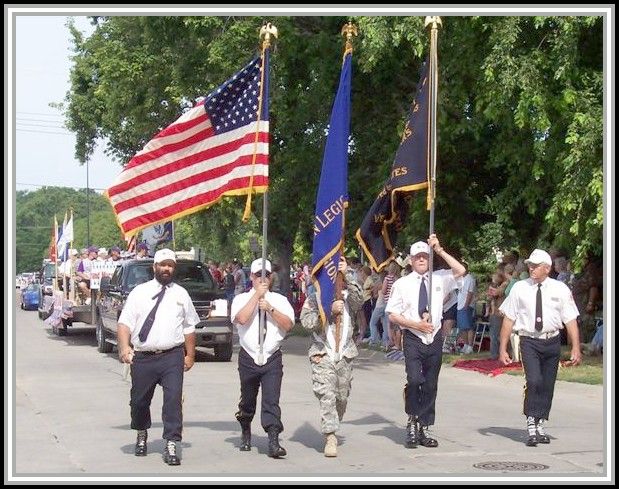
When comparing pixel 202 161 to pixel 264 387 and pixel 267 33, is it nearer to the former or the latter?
pixel 267 33

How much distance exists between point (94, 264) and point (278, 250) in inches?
641

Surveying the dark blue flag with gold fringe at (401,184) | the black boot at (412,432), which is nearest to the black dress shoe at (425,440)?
the black boot at (412,432)

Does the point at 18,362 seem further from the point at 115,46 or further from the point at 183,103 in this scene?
the point at 115,46

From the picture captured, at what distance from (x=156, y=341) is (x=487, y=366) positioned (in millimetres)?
10176

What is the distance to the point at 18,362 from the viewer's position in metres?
21.7

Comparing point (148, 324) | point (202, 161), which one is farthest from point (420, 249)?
point (148, 324)

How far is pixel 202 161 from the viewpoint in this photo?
11.8m

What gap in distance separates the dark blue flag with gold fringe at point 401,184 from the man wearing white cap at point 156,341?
8.38 ft

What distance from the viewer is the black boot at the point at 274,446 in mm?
10547

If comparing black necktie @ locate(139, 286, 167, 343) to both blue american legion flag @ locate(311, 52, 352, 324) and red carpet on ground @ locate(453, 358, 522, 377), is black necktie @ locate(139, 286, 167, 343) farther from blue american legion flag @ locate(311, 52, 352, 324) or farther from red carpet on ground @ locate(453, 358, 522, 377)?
red carpet on ground @ locate(453, 358, 522, 377)

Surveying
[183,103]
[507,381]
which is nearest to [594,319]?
[507,381]

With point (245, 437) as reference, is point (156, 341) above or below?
above

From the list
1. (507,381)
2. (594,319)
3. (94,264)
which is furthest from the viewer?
(94,264)

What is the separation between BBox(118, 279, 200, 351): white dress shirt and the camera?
10.5m
